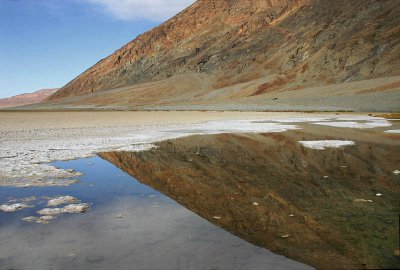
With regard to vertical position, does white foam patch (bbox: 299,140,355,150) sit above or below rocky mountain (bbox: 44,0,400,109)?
below

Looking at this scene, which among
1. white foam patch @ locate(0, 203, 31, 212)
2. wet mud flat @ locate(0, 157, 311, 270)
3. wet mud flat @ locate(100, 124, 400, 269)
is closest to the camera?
wet mud flat @ locate(0, 157, 311, 270)

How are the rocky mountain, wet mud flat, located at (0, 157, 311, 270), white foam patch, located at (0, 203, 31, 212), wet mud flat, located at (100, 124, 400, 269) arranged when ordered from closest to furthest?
wet mud flat, located at (0, 157, 311, 270), wet mud flat, located at (100, 124, 400, 269), white foam patch, located at (0, 203, 31, 212), the rocky mountain

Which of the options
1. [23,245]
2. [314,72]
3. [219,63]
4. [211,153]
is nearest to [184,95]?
[219,63]

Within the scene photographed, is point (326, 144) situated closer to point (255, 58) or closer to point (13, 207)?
point (13, 207)

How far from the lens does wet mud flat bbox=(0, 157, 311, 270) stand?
4887 millimetres

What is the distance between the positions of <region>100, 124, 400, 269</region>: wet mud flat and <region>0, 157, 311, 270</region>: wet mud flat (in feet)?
1.29

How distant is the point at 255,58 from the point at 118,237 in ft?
404

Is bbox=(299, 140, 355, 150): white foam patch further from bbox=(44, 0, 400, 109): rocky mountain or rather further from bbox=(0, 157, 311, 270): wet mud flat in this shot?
bbox=(44, 0, 400, 109): rocky mountain

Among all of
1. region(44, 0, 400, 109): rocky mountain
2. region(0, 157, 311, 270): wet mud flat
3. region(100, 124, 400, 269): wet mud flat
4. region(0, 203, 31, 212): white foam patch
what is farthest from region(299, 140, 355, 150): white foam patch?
region(44, 0, 400, 109): rocky mountain

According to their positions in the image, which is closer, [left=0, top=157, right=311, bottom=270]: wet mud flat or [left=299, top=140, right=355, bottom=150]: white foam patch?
[left=0, top=157, right=311, bottom=270]: wet mud flat

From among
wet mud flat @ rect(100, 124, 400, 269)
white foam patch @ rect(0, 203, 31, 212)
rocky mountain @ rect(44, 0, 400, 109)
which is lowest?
wet mud flat @ rect(100, 124, 400, 269)

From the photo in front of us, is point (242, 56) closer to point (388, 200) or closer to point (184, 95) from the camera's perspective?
point (184, 95)

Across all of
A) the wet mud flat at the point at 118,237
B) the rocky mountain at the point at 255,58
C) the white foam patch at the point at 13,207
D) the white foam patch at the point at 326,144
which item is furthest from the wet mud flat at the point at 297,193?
the rocky mountain at the point at 255,58

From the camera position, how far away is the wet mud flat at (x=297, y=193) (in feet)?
17.4
